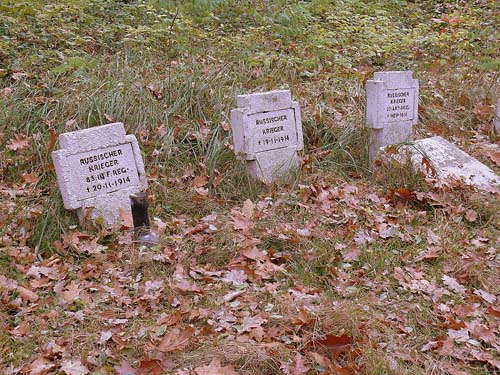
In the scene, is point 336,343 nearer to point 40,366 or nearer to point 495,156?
point 40,366

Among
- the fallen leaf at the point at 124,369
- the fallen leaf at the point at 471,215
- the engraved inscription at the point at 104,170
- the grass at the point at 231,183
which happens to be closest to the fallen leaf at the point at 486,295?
the grass at the point at 231,183

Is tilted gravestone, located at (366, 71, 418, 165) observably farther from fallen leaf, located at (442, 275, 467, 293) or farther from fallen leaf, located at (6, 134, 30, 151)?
fallen leaf, located at (6, 134, 30, 151)

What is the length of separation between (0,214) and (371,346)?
10.5ft

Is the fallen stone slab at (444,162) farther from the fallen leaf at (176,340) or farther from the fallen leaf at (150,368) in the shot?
the fallen leaf at (150,368)

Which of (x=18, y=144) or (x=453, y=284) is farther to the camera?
(x=18, y=144)

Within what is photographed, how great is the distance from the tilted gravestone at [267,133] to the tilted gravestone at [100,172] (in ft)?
3.61

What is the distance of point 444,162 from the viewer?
20.2 ft

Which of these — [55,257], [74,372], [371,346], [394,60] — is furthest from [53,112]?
[394,60]

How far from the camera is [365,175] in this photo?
6348 mm

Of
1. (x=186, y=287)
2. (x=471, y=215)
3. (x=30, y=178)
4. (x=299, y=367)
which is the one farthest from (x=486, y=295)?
(x=30, y=178)

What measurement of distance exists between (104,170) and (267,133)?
1771mm

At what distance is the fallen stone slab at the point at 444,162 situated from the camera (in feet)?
19.4

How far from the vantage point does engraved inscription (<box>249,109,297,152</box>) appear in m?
6.00

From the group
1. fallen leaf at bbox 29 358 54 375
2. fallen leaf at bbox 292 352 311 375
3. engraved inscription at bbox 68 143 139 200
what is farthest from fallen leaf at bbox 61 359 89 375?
engraved inscription at bbox 68 143 139 200
